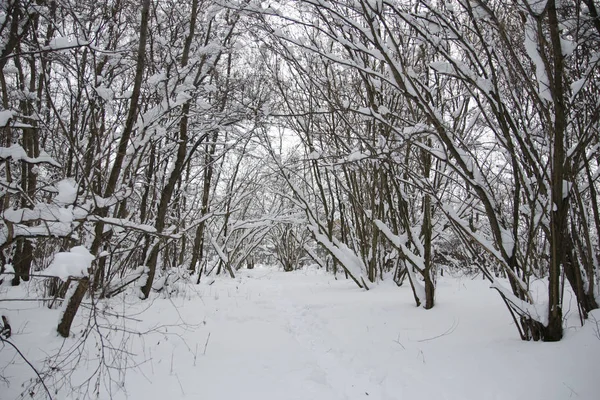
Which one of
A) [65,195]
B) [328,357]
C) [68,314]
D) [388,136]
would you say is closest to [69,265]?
[65,195]

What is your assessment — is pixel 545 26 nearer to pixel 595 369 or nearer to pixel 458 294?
pixel 595 369

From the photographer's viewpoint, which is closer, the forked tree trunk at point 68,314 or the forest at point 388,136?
the forest at point 388,136

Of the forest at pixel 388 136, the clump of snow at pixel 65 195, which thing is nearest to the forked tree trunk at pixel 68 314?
the forest at pixel 388 136

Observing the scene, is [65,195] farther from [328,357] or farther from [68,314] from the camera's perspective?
[328,357]

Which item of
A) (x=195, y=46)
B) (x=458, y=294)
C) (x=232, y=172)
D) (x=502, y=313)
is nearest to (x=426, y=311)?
(x=502, y=313)

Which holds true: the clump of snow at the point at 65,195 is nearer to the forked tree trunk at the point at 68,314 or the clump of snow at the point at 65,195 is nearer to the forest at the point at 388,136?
the forest at the point at 388,136

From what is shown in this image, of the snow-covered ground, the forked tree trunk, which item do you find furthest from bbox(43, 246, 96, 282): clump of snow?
the forked tree trunk

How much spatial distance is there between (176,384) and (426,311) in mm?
2958

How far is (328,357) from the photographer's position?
328cm

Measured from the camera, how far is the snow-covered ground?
90.9 inches

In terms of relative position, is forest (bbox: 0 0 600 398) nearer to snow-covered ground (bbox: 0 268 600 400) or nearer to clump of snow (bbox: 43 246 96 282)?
clump of snow (bbox: 43 246 96 282)

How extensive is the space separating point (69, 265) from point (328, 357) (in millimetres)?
2478

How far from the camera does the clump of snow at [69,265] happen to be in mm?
1567

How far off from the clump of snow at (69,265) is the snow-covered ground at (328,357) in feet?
1.43
